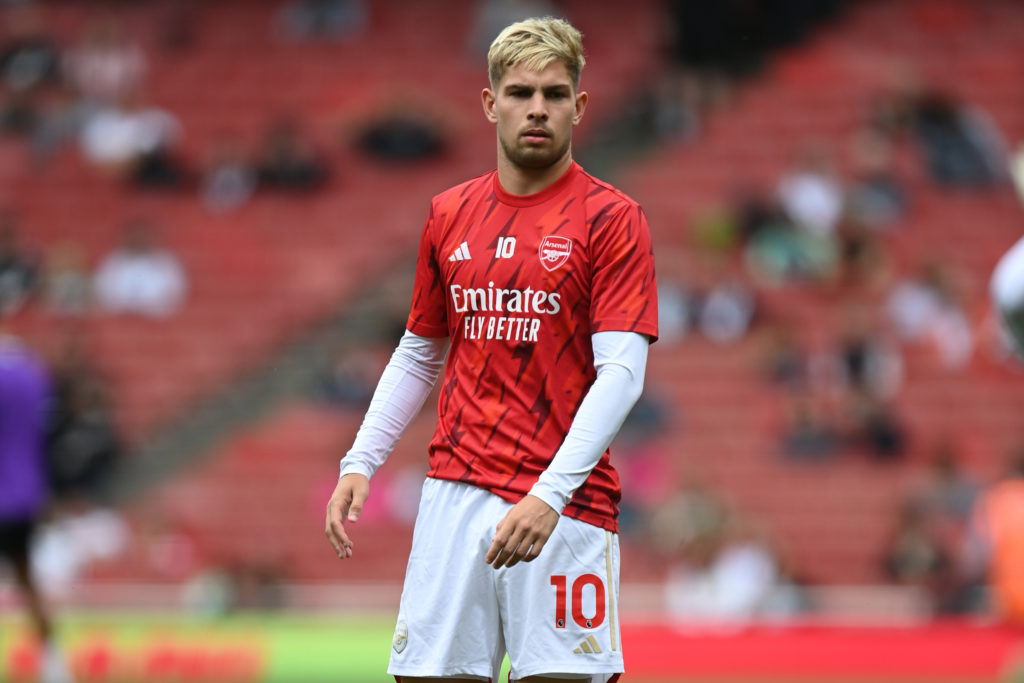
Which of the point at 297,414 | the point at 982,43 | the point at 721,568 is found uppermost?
the point at 982,43

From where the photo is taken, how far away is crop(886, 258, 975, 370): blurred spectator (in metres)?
14.5

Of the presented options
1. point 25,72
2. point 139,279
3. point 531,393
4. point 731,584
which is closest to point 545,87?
point 531,393

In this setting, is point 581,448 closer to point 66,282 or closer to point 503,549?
point 503,549

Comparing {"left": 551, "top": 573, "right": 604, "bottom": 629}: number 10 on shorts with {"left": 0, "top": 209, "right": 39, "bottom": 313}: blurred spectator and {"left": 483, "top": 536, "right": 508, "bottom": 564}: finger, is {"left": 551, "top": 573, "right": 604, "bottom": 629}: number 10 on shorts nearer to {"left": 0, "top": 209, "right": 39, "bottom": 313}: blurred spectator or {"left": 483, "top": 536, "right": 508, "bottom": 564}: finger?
{"left": 483, "top": 536, "right": 508, "bottom": 564}: finger

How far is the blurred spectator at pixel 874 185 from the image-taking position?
50.1 feet

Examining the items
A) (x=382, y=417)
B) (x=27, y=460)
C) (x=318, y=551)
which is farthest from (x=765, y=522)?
(x=382, y=417)

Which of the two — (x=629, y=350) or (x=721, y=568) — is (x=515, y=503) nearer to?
(x=629, y=350)

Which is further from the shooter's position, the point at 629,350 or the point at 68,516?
the point at 68,516

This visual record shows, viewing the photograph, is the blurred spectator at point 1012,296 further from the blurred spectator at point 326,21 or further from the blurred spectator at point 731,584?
the blurred spectator at point 326,21

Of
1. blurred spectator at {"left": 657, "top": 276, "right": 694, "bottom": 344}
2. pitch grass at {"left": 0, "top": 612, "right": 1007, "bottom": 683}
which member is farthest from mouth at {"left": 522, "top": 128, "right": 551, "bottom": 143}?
blurred spectator at {"left": 657, "top": 276, "right": 694, "bottom": 344}

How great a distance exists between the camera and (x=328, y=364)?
1498 cm

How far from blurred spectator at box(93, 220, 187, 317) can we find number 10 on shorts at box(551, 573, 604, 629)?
1261 centimetres

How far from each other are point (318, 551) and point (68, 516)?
219 centimetres

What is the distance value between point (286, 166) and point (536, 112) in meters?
13.3
